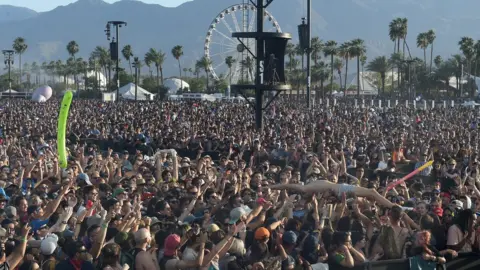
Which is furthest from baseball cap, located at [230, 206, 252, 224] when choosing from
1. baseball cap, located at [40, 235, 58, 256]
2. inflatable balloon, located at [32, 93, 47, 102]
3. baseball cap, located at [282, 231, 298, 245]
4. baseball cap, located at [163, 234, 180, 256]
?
inflatable balloon, located at [32, 93, 47, 102]

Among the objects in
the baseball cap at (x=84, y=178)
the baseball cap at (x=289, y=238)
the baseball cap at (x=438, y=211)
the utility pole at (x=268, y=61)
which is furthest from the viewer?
the utility pole at (x=268, y=61)

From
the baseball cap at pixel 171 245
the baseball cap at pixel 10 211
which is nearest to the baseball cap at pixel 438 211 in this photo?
the baseball cap at pixel 171 245

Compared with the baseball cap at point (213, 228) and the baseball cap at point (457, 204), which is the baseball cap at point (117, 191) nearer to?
the baseball cap at point (213, 228)

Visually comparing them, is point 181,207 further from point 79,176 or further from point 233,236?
point 79,176

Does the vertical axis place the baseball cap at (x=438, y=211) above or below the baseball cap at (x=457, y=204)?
below

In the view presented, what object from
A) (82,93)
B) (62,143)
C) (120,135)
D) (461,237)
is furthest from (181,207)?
(82,93)

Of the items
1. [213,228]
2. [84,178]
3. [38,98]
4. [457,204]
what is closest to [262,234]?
[213,228]

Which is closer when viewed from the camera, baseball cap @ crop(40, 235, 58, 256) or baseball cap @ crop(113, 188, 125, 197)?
baseball cap @ crop(40, 235, 58, 256)

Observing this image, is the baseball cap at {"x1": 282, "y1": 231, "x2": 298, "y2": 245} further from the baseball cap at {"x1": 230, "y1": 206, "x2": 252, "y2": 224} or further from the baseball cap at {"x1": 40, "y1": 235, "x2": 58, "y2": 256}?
the baseball cap at {"x1": 40, "y1": 235, "x2": 58, "y2": 256}

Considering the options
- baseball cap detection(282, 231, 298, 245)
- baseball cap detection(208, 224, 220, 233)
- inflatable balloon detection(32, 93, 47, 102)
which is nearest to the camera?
baseball cap detection(282, 231, 298, 245)

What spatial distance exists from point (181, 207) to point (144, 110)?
33811 mm

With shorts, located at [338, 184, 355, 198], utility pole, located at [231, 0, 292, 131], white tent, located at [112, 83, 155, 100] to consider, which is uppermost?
utility pole, located at [231, 0, 292, 131]

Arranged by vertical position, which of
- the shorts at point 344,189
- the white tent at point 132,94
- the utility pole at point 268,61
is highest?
the utility pole at point 268,61

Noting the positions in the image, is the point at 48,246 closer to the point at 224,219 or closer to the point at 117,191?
the point at 224,219
